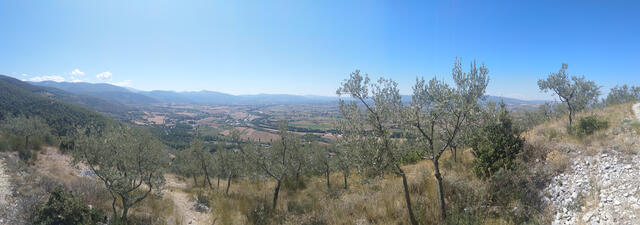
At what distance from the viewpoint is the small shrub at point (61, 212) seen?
35.4 feet

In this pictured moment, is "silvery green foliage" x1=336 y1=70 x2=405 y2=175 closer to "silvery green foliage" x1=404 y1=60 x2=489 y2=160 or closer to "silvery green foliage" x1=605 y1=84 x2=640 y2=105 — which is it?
"silvery green foliage" x1=404 y1=60 x2=489 y2=160

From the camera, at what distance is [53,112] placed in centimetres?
8450

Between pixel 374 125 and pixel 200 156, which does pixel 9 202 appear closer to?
pixel 200 156

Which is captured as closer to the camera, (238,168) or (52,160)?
(238,168)

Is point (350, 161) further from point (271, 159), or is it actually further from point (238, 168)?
point (238, 168)

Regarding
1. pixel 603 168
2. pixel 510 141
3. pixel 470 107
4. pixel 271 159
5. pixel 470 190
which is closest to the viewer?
pixel 470 107

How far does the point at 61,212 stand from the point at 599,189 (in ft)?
73.4

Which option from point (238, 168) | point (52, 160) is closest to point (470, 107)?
point (238, 168)

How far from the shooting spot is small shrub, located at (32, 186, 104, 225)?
10.8m

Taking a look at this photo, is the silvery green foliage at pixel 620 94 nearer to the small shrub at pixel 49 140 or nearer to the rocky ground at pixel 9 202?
the rocky ground at pixel 9 202

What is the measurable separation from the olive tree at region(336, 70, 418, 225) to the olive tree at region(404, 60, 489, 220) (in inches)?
29.8

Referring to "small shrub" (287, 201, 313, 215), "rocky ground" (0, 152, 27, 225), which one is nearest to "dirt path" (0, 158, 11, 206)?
"rocky ground" (0, 152, 27, 225)

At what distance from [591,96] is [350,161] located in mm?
22044

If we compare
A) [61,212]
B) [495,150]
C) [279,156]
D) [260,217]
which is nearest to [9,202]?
[61,212]
